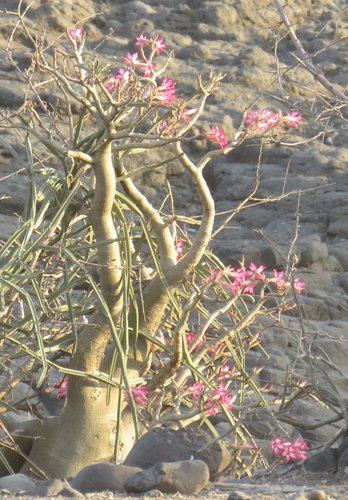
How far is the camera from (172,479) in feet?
6.50

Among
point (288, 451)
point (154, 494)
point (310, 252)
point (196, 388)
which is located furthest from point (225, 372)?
point (310, 252)

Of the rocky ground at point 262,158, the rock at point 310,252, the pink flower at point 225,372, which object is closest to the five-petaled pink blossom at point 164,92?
the pink flower at point 225,372

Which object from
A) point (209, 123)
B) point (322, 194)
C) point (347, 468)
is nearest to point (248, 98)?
point (209, 123)

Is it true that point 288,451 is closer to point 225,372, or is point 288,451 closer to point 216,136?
point 225,372

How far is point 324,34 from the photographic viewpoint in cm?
1086

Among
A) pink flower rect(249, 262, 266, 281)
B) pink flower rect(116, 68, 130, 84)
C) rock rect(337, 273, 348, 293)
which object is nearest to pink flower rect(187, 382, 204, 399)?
pink flower rect(249, 262, 266, 281)

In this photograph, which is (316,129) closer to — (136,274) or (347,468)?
(136,274)

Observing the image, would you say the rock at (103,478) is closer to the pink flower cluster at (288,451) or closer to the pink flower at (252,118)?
the pink flower cluster at (288,451)

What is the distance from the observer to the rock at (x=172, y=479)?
1.97 meters

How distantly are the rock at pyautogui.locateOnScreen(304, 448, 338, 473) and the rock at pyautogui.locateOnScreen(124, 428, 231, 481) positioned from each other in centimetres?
39

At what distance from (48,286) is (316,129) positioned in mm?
7298

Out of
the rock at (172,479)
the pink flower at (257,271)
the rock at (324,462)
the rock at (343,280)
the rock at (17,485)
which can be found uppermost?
the pink flower at (257,271)

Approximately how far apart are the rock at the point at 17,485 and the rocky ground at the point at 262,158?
257 cm

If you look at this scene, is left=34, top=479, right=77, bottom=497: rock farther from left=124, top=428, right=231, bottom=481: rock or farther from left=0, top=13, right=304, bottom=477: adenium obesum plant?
left=0, top=13, right=304, bottom=477: adenium obesum plant
